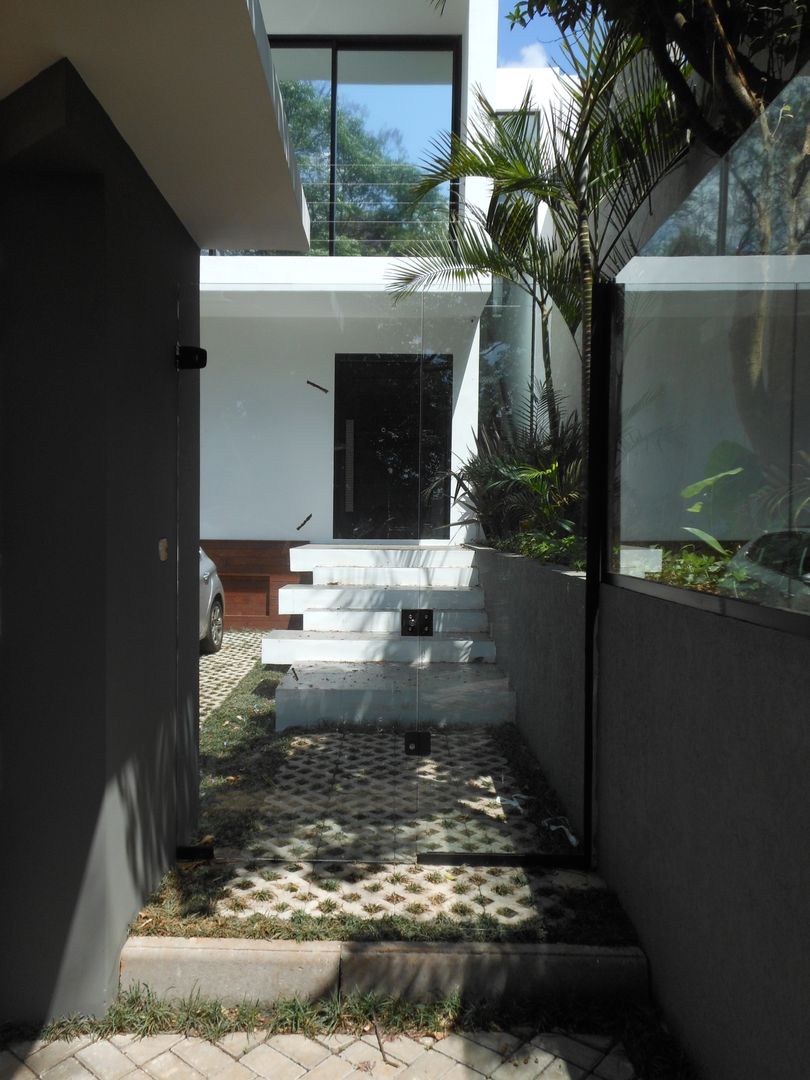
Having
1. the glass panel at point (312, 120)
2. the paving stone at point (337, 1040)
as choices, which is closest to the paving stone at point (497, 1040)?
the paving stone at point (337, 1040)

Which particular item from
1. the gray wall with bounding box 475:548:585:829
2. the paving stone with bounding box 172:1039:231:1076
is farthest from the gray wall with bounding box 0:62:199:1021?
the gray wall with bounding box 475:548:585:829

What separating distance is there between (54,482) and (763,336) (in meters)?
1.92

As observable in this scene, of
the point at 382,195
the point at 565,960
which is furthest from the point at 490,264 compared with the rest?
the point at 565,960

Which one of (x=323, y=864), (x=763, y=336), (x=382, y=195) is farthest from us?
(x=382, y=195)

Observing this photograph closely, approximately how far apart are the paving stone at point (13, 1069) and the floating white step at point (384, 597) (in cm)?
187

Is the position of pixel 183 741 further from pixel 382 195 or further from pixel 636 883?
pixel 382 195

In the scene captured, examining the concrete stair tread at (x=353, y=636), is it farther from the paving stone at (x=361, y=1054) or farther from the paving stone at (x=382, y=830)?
the paving stone at (x=361, y=1054)

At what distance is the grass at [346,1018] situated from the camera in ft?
7.46

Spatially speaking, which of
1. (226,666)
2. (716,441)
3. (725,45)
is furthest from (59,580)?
(725,45)

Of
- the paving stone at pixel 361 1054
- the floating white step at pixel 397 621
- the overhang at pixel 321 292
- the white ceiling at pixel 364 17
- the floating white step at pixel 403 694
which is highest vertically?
the white ceiling at pixel 364 17

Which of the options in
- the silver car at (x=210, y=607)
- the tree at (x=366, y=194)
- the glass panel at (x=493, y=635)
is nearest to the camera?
the glass panel at (x=493, y=635)

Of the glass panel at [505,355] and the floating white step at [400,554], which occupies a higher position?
the glass panel at [505,355]

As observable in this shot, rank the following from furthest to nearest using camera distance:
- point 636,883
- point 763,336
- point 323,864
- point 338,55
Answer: point 338,55
point 323,864
point 636,883
point 763,336

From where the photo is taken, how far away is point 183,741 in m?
3.19
